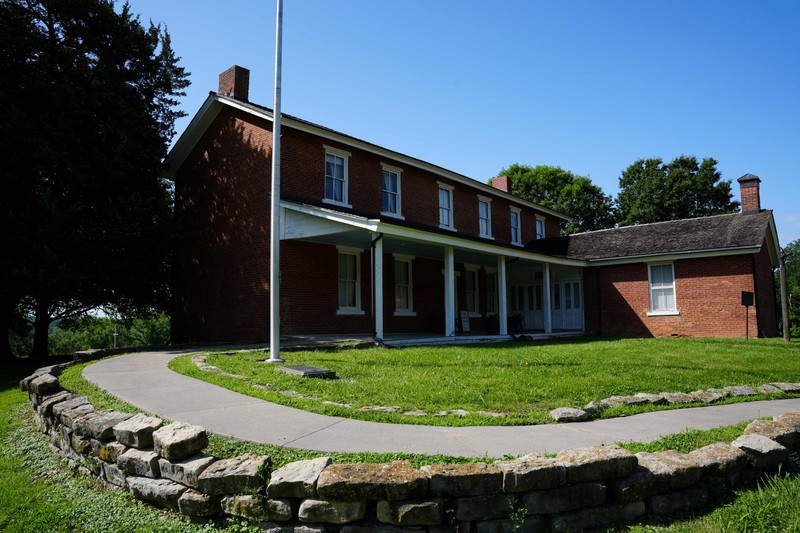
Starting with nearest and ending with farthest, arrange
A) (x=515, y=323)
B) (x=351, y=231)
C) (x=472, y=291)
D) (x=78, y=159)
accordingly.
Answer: (x=351, y=231)
(x=78, y=159)
(x=472, y=291)
(x=515, y=323)

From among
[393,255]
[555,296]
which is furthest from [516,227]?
[393,255]

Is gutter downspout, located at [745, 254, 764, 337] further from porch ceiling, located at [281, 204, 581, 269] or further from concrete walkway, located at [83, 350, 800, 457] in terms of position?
concrete walkway, located at [83, 350, 800, 457]

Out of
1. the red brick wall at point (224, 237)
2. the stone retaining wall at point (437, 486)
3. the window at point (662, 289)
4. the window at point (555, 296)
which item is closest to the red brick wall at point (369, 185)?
the red brick wall at point (224, 237)

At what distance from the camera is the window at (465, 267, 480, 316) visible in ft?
76.3

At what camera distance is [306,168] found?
16766 millimetres

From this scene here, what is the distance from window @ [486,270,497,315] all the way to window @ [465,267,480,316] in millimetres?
1008

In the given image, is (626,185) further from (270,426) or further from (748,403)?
(270,426)

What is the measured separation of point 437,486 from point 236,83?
17.9 meters

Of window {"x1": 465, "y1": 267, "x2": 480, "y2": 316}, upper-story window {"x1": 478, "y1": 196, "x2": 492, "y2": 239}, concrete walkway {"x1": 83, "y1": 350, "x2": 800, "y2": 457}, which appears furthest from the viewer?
upper-story window {"x1": 478, "y1": 196, "x2": 492, "y2": 239}

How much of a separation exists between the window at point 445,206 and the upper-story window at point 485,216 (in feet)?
8.05

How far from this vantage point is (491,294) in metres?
24.8

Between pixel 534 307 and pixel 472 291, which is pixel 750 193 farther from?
pixel 472 291

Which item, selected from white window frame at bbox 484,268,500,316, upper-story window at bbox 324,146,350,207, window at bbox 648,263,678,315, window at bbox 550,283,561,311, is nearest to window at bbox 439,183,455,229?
white window frame at bbox 484,268,500,316

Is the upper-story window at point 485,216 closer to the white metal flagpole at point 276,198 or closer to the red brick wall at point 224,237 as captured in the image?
the red brick wall at point 224,237
